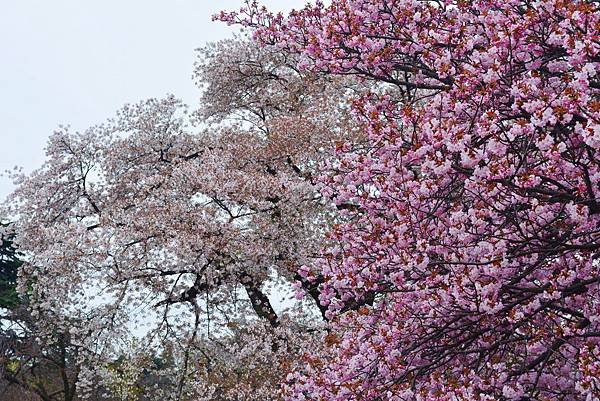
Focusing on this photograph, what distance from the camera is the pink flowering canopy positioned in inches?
197

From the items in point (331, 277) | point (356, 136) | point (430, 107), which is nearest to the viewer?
point (430, 107)

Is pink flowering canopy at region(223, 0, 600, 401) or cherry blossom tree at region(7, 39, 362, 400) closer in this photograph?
pink flowering canopy at region(223, 0, 600, 401)

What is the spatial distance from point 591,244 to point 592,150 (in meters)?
0.68

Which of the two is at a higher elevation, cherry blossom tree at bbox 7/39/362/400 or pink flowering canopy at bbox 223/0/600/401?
cherry blossom tree at bbox 7/39/362/400

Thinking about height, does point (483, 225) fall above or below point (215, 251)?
below

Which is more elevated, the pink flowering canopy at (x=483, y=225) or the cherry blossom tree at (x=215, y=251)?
the cherry blossom tree at (x=215, y=251)

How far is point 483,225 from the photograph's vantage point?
5.30 meters

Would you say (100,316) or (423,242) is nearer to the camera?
(423,242)

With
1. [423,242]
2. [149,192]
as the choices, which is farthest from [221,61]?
[423,242]

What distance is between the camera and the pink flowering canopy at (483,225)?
500 centimetres

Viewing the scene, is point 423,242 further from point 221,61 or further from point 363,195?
point 221,61

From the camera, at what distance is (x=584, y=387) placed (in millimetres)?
4480

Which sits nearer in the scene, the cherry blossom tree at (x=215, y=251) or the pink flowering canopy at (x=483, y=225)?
the pink flowering canopy at (x=483, y=225)

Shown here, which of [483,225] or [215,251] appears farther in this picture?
[215,251]
